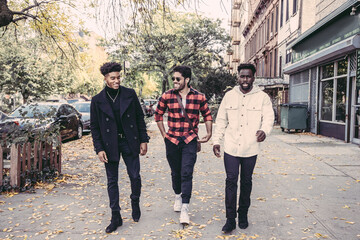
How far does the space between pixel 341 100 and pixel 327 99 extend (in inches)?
54.5

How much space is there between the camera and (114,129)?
3.79m

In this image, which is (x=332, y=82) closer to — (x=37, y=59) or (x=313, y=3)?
(x=313, y=3)

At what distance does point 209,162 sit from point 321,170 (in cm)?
243

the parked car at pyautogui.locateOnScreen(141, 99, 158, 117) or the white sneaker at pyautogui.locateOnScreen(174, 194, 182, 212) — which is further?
the parked car at pyautogui.locateOnScreen(141, 99, 158, 117)

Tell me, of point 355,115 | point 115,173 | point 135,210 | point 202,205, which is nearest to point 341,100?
point 355,115

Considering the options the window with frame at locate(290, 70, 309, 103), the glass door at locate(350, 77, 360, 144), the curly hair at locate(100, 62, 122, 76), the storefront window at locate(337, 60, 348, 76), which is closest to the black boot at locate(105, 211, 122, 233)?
the curly hair at locate(100, 62, 122, 76)

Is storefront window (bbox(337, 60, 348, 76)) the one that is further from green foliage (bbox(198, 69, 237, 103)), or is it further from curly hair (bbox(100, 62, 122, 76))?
green foliage (bbox(198, 69, 237, 103))

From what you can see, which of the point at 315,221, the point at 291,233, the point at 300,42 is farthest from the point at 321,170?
the point at 300,42

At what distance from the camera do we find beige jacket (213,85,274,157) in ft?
12.1

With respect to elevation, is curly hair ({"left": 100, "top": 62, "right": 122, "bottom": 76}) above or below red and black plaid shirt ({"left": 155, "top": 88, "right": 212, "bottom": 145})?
above

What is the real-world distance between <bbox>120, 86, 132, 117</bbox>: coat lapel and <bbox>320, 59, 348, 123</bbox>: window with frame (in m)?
9.73

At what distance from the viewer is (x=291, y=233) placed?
3658mm

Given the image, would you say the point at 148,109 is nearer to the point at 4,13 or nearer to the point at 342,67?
the point at 342,67

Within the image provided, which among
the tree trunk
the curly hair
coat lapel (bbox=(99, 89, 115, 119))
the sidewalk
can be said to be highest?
the tree trunk
